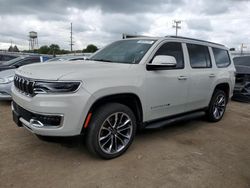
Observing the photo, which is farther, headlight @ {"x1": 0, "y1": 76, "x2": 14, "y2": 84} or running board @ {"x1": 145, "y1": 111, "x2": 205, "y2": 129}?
headlight @ {"x1": 0, "y1": 76, "x2": 14, "y2": 84}

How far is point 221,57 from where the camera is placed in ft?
18.7

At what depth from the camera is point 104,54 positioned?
14.8ft

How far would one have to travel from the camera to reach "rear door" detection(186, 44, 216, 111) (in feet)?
15.0

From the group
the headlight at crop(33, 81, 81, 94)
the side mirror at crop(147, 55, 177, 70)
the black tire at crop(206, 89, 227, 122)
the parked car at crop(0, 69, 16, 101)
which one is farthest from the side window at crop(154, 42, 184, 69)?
the parked car at crop(0, 69, 16, 101)

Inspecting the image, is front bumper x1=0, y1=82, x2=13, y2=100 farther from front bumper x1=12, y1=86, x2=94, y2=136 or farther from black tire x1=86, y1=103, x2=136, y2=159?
black tire x1=86, y1=103, x2=136, y2=159

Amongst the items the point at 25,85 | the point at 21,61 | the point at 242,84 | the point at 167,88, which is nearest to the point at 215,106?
the point at 167,88

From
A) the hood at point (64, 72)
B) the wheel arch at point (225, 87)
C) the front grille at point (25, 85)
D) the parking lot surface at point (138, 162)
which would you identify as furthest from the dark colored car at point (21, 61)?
the wheel arch at point (225, 87)

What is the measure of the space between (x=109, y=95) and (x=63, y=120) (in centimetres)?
69

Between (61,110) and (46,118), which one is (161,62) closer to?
(61,110)

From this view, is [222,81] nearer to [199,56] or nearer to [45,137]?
[199,56]

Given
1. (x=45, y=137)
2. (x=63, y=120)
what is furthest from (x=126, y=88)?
(x=45, y=137)

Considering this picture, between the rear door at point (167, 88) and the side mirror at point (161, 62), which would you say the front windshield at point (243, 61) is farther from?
the side mirror at point (161, 62)

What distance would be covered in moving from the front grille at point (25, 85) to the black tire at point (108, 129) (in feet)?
2.84

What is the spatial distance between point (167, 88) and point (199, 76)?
3.50 feet
